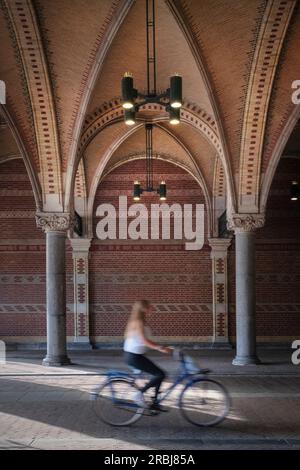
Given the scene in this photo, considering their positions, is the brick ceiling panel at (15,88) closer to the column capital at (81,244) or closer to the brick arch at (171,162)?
the column capital at (81,244)

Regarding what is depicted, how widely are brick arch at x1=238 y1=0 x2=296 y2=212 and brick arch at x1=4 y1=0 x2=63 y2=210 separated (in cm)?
477

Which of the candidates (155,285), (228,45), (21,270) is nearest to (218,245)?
(155,285)

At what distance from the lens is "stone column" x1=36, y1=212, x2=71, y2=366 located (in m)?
15.6

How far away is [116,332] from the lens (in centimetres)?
2159

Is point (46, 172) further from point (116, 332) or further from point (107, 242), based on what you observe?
point (116, 332)

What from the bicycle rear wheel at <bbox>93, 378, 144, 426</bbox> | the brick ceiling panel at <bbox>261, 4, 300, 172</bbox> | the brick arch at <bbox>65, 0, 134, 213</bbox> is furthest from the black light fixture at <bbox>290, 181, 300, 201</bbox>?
the bicycle rear wheel at <bbox>93, 378, 144, 426</bbox>

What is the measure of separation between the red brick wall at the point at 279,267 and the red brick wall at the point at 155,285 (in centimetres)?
116

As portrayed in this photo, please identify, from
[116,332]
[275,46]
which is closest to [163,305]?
[116,332]

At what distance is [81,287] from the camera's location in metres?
21.5

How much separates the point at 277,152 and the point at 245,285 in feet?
11.8

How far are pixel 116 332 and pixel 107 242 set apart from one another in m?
3.27

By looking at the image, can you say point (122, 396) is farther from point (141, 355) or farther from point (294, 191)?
point (294, 191)

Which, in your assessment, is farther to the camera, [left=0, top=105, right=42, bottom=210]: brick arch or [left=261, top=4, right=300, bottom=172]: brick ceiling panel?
[left=0, top=105, right=42, bottom=210]: brick arch

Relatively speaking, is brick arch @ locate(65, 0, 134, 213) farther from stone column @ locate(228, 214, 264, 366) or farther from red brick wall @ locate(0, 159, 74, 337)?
red brick wall @ locate(0, 159, 74, 337)
